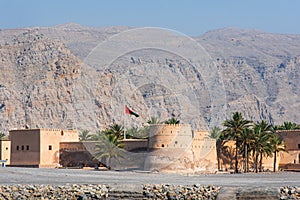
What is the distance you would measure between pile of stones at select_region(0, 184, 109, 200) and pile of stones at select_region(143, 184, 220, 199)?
1373 millimetres

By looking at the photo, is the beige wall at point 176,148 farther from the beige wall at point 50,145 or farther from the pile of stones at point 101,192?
the pile of stones at point 101,192

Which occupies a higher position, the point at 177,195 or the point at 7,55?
the point at 7,55

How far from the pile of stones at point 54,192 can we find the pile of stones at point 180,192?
54.1 inches

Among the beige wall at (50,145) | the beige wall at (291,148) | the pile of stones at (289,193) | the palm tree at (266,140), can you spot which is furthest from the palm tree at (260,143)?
the pile of stones at (289,193)

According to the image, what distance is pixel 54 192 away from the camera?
23.6m

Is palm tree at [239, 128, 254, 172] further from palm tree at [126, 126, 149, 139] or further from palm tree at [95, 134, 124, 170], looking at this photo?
palm tree at [95, 134, 124, 170]

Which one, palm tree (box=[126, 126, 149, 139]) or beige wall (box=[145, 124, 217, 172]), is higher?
palm tree (box=[126, 126, 149, 139])

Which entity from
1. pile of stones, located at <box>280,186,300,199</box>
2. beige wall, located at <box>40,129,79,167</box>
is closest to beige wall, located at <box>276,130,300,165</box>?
beige wall, located at <box>40,129,79,167</box>

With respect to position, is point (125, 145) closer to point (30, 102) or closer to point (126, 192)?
point (126, 192)

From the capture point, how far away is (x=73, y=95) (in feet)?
352

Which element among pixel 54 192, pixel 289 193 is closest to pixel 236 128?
pixel 54 192

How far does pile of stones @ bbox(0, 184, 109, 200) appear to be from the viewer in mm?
23234

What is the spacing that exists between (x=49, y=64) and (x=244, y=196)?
93.6 m

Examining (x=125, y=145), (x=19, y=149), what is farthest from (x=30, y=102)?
(x=125, y=145)
